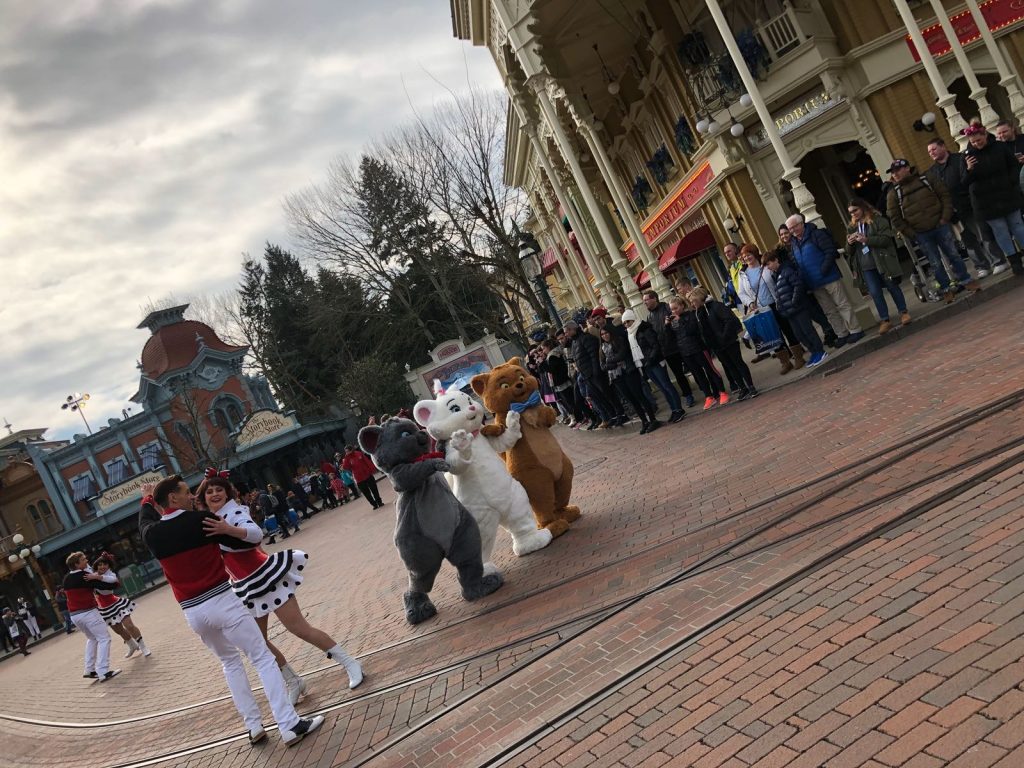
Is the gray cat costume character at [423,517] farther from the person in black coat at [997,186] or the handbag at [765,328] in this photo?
the person in black coat at [997,186]

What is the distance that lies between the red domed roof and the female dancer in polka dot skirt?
43.1m

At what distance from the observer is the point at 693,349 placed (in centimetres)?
1167

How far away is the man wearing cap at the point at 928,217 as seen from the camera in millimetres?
10469

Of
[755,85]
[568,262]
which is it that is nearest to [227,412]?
[568,262]

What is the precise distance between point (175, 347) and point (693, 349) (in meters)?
42.8

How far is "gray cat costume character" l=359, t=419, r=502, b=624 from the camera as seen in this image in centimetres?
713

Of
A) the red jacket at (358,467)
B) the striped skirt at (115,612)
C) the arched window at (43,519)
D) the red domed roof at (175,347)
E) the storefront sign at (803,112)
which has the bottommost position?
the striped skirt at (115,612)

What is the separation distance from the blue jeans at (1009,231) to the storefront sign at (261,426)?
125 feet

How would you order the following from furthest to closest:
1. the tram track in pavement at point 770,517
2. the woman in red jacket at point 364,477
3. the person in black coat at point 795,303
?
the woman in red jacket at point 364,477
the person in black coat at point 795,303
the tram track in pavement at point 770,517

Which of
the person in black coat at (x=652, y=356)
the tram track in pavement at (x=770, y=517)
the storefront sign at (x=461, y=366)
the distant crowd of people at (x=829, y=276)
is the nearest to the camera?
the tram track in pavement at (x=770, y=517)

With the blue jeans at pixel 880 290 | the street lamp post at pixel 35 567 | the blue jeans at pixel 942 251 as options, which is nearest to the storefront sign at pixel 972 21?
the blue jeans at pixel 942 251

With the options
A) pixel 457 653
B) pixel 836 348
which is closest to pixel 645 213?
pixel 836 348

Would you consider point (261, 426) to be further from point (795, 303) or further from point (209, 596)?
point (209, 596)

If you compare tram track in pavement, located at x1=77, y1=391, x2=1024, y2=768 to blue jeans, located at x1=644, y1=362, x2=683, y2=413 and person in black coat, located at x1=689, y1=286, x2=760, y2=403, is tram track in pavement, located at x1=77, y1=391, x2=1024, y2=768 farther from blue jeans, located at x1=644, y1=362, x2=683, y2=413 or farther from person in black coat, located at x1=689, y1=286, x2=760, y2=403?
blue jeans, located at x1=644, y1=362, x2=683, y2=413
